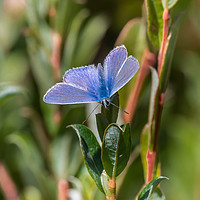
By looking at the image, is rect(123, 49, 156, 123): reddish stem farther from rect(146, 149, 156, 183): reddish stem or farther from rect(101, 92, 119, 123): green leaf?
rect(101, 92, 119, 123): green leaf

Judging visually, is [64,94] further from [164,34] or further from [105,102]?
[164,34]

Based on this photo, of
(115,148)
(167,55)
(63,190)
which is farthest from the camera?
(63,190)

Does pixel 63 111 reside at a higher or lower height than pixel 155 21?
lower

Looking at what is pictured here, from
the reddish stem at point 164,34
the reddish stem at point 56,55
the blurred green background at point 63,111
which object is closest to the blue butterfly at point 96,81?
the reddish stem at point 164,34

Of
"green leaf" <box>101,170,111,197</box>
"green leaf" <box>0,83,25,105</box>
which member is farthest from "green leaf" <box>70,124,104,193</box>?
"green leaf" <box>0,83,25,105</box>

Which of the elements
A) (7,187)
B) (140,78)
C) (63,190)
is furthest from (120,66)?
(7,187)

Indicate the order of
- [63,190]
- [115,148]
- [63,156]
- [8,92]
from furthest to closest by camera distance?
[63,156] → [63,190] → [8,92] → [115,148]
